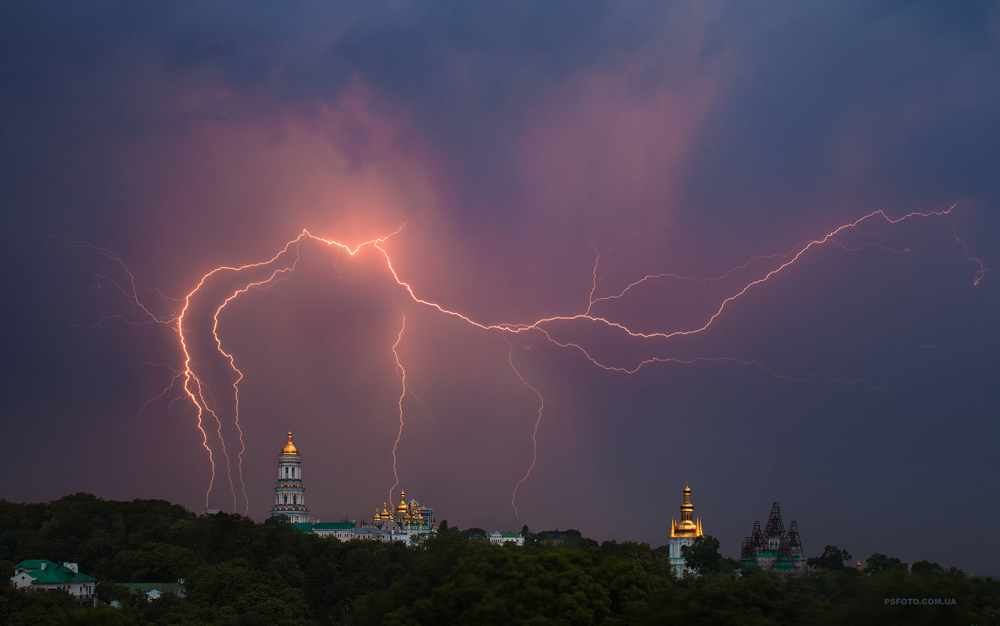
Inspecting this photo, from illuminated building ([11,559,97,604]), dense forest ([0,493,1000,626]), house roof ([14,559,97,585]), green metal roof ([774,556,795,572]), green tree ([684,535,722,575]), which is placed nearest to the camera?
dense forest ([0,493,1000,626])

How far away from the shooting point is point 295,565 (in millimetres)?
51688

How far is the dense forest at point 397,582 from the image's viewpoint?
54.5 ft

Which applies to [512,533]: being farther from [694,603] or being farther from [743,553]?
[694,603]

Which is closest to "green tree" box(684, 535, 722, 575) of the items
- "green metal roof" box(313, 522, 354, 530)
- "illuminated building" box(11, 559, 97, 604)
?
"illuminated building" box(11, 559, 97, 604)

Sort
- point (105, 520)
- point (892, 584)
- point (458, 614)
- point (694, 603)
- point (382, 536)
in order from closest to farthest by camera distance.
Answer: point (892, 584), point (694, 603), point (458, 614), point (105, 520), point (382, 536)

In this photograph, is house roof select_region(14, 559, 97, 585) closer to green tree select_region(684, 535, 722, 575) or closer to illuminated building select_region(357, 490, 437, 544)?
green tree select_region(684, 535, 722, 575)

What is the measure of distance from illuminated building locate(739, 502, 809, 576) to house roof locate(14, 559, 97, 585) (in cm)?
4556

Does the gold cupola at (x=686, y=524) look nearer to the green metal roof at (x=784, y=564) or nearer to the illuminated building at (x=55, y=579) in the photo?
the green metal roof at (x=784, y=564)

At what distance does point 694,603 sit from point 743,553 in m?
61.6

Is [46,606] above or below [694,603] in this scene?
below

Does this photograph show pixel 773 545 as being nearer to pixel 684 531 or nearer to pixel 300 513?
pixel 684 531

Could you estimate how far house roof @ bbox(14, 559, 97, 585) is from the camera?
47438 millimetres

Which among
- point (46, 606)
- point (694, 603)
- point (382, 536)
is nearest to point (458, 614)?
point (694, 603)

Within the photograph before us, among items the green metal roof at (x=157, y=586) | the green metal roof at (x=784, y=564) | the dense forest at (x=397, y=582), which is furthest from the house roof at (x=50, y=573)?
the green metal roof at (x=784, y=564)
